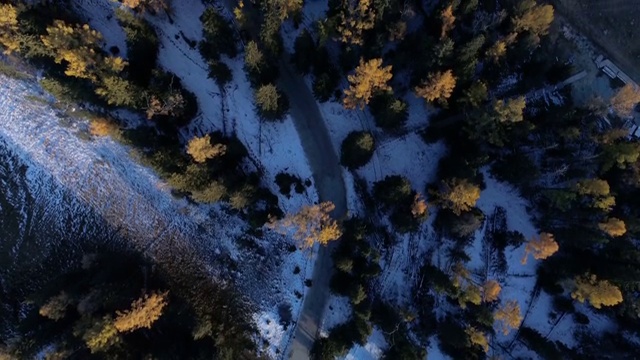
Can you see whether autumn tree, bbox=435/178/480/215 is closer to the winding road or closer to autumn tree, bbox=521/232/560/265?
autumn tree, bbox=521/232/560/265

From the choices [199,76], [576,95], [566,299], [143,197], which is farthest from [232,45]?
[566,299]

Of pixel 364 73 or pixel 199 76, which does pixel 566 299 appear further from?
pixel 199 76

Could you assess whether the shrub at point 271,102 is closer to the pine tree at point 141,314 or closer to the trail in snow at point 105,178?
the trail in snow at point 105,178

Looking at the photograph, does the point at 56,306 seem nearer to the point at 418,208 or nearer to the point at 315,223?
the point at 315,223

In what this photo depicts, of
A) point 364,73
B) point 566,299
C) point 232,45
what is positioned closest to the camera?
point 364,73

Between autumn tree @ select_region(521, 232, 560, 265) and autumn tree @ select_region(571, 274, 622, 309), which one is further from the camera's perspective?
autumn tree @ select_region(521, 232, 560, 265)

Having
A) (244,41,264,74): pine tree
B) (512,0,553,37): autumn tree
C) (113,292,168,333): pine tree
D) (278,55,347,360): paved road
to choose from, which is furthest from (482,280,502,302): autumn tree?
(113,292,168,333): pine tree
